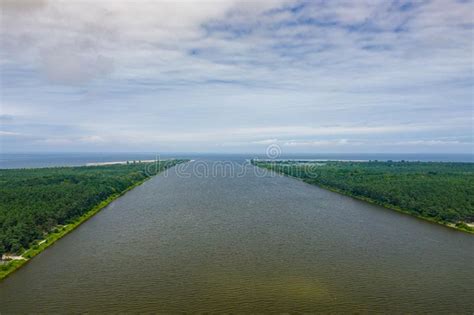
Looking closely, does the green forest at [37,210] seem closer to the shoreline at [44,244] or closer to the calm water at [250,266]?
the shoreline at [44,244]

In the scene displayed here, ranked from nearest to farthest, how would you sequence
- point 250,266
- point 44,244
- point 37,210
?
1. point 250,266
2. point 44,244
3. point 37,210

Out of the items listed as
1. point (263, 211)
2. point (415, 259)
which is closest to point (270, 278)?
point (415, 259)

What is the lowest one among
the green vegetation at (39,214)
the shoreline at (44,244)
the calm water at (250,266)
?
the calm water at (250,266)

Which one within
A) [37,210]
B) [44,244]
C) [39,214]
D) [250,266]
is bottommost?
[250,266]

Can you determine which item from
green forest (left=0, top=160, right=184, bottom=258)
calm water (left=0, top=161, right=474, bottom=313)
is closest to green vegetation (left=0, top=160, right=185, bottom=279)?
green forest (left=0, top=160, right=184, bottom=258)

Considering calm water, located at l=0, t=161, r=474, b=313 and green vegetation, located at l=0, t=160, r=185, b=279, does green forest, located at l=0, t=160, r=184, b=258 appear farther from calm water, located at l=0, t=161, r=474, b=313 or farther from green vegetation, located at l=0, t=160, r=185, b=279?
calm water, located at l=0, t=161, r=474, b=313

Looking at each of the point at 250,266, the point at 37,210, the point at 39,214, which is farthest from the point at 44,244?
the point at 250,266

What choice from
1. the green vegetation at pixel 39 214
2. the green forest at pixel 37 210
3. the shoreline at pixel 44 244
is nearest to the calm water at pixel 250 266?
the shoreline at pixel 44 244

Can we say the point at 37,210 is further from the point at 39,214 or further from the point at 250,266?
the point at 250,266
